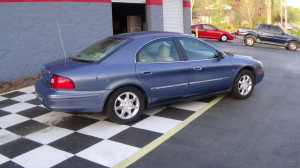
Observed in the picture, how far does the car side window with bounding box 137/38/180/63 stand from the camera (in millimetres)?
5008

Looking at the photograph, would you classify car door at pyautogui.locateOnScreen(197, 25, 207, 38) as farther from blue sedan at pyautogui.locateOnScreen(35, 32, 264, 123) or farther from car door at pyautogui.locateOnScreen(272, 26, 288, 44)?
blue sedan at pyautogui.locateOnScreen(35, 32, 264, 123)

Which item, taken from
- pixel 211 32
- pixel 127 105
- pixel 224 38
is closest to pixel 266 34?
pixel 224 38

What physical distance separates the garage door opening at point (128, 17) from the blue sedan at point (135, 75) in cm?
1104

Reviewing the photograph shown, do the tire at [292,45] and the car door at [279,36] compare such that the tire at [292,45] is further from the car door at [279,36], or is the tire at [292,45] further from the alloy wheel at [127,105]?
the alloy wheel at [127,105]

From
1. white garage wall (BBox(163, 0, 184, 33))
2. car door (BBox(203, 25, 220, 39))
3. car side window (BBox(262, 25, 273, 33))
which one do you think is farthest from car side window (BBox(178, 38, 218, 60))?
car door (BBox(203, 25, 220, 39))

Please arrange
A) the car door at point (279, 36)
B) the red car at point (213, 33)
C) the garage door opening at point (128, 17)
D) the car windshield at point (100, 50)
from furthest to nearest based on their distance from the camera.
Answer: the red car at point (213, 33) → the car door at point (279, 36) → the garage door opening at point (128, 17) → the car windshield at point (100, 50)

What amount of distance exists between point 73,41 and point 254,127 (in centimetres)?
693

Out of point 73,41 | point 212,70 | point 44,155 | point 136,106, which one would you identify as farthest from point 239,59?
point 73,41

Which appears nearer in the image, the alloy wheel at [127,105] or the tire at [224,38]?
the alloy wheel at [127,105]

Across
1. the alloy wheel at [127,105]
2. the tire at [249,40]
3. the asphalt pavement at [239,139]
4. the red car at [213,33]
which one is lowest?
the asphalt pavement at [239,139]

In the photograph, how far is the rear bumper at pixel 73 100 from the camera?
14.4 ft

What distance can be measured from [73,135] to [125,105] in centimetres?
91

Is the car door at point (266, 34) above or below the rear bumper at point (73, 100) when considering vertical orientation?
above

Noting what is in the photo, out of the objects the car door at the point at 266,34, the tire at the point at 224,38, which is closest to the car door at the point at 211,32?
the tire at the point at 224,38
